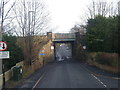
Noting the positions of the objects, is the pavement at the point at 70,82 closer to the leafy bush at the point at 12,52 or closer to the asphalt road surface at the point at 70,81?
the asphalt road surface at the point at 70,81

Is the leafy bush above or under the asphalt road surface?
above

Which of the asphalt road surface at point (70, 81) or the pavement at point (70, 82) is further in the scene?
the asphalt road surface at point (70, 81)

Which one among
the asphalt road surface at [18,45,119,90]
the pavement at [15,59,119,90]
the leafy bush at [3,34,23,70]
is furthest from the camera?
the leafy bush at [3,34,23,70]

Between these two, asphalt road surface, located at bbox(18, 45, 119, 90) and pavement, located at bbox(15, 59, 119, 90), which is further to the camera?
asphalt road surface, located at bbox(18, 45, 119, 90)

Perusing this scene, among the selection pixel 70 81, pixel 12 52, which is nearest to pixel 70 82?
pixel 70 81

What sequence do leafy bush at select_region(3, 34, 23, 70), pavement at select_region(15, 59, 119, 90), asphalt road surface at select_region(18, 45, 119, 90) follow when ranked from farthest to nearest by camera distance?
leafy bush at select_region(3, 34, 23, 70)
asphalt road surface at select_region(18, 45, 119, 90)
pavement at select_region(15, 59, 119, 90)

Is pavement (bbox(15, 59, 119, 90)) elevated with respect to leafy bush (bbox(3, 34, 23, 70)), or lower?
lower

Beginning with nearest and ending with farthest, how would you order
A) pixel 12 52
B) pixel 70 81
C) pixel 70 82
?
1. pixel 70 82
2. pixel 70 81
3. pixel 12 52

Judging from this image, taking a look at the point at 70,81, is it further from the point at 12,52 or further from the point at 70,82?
the point at 12,52

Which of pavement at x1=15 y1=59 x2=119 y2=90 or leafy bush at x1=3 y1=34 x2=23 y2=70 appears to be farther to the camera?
leafy bush at x1=3 y1=34 x2=23 y2=70

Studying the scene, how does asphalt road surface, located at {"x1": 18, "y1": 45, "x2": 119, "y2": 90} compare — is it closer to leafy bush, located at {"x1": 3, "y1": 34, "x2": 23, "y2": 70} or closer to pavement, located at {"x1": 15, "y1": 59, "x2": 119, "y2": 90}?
pavement, located at {"x1": 15, "y1": 59, "x2": 119, "y2": 90}

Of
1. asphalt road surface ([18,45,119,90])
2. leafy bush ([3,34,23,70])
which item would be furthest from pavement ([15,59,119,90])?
leafy bush ([3,34,23,70])

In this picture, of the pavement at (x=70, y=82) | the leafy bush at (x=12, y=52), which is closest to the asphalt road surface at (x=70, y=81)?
the pavement at (x=70, y=82)

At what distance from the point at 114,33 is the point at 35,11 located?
43.6 feet
